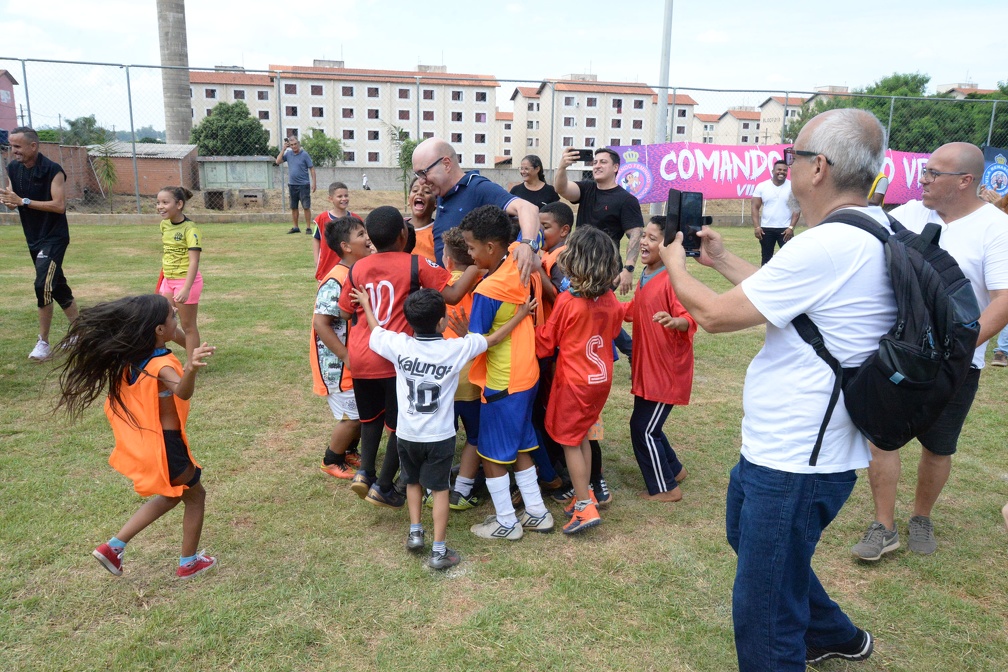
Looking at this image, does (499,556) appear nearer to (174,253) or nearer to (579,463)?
(579,463)

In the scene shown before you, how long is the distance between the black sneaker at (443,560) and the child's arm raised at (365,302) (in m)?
1.21

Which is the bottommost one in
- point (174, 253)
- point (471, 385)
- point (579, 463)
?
point (579, 463)

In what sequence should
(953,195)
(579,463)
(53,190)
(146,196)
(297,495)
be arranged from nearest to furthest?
1. (953,195)
2. (579,463)
3. (297,495)
4. (53,190)
5. (146,196)

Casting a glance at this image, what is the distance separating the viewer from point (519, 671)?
2.67 meters

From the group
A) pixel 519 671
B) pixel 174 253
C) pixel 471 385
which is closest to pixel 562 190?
pixel 471 385

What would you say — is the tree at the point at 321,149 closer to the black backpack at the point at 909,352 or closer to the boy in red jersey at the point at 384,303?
the boy in red jersey at the point at 384,303

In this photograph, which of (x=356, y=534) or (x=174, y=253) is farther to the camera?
(x=174, y=253)

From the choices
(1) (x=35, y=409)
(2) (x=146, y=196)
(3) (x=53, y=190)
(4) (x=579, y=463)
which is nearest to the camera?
(4) (x=579, y=463)

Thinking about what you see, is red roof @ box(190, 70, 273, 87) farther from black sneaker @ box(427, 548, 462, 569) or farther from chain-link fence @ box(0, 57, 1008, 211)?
black sneaker @ box(427, 548, 462, 569)

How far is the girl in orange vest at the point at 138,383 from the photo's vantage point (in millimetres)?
2898

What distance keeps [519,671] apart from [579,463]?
131 centimetres

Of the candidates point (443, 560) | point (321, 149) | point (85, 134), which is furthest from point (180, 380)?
point (321, 149)

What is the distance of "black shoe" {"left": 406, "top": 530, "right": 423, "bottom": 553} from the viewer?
3.45m

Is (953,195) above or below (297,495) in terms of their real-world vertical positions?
above
